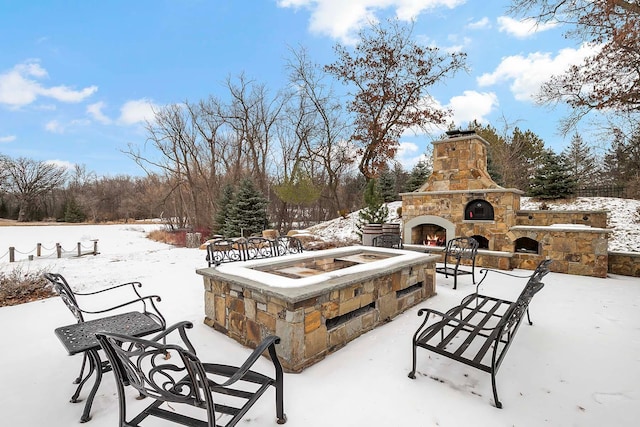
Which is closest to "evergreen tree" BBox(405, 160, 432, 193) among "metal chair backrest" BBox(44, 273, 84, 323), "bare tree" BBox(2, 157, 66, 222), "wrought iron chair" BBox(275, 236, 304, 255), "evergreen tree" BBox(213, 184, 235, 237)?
"evergreen tree" BBox(213, 184, 235, 237)

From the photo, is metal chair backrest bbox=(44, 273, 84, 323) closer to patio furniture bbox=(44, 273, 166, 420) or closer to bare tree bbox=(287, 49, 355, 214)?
patio furniture bbox=(44, 273, 166, 420)

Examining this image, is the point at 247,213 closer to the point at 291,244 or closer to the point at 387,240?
the point at 291,244

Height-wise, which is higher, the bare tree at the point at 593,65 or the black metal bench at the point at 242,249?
the bare tree at the point at 593,65

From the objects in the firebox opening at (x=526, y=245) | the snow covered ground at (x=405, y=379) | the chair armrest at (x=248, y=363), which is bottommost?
the snow covered ground at (x=405, y=379)

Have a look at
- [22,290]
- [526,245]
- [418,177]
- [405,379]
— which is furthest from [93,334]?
[418,177]

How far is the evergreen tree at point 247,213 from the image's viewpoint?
40.9 feet

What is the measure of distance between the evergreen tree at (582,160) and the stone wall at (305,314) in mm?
18195

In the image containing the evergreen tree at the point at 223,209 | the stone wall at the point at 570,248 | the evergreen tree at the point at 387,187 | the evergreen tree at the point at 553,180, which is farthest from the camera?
the evergreen tree at the point at 387,187

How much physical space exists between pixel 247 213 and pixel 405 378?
36.3 ft

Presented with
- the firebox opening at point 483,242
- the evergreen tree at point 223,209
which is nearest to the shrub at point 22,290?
the firebox opening at point 483,242

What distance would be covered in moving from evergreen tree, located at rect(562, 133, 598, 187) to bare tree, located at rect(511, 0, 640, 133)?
365 inches

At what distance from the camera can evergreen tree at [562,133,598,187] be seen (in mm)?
15859

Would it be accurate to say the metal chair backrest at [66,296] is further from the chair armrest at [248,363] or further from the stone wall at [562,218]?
the stone wall at [562,218]

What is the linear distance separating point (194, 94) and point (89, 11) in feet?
30.5
